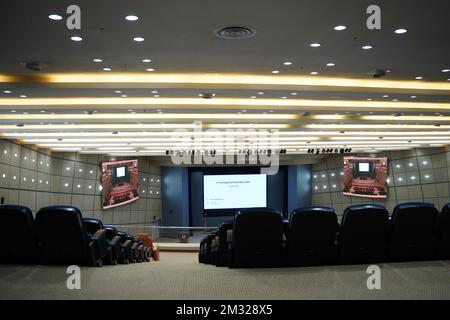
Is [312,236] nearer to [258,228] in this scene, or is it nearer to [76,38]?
[258,228]

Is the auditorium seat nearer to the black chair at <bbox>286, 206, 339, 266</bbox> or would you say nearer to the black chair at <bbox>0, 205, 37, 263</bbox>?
the black chair at <bbox>286, 206, 339, 266</bbox>

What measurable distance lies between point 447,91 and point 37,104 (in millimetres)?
10296

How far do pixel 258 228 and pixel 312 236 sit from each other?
0.65 meters

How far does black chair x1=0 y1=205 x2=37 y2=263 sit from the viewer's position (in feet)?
19.0

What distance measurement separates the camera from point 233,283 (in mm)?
4578

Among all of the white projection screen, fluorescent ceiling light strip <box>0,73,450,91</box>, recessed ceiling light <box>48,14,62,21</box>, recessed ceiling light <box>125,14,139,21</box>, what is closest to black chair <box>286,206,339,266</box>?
recessed ceiling light <box>125,14,139,21</box>

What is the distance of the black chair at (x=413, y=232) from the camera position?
5570 millimetres

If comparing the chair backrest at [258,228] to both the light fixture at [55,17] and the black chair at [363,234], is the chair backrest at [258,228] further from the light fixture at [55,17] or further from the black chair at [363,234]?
the light fixture at [55,17]

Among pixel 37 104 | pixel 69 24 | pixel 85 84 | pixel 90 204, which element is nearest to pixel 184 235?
pixel 90 204

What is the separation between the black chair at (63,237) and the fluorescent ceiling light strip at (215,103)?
702 cm

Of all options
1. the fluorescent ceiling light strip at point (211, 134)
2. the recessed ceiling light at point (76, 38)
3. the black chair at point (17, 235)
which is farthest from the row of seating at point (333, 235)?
the fluorescent ceiling light strip at point (211, 134)

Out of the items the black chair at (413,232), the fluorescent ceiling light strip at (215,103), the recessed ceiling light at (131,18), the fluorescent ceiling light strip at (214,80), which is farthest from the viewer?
the fluorescent ceiling light strip at (215,103)

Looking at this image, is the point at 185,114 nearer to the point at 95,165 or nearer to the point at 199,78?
the point at 199,78

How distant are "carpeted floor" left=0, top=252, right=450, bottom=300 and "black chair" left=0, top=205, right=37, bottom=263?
0.37 metres
